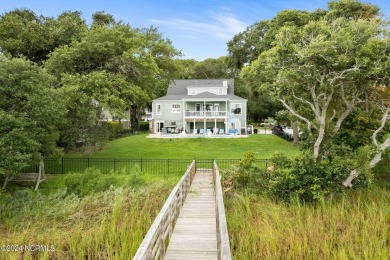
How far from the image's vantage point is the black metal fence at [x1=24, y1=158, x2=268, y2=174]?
17.4 m

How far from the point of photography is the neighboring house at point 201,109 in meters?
37.5

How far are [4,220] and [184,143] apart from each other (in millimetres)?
19397

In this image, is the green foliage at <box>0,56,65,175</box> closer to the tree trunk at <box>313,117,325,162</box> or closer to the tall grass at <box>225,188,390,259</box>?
the tall grass at <box>225,188,390,259</box>

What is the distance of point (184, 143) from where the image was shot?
28438 millimetres

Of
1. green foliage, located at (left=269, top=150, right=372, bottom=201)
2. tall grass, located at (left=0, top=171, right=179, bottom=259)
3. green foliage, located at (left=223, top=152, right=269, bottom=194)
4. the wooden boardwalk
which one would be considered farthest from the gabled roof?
the wooden boardwalk

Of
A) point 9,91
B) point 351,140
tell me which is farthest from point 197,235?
point 9,91

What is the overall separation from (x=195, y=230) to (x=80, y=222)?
355 centimetres

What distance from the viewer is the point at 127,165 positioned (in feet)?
61.5

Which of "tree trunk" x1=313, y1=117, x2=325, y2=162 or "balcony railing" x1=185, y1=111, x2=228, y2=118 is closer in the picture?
"tree trunk" x1=313, y1=117, x2=325, y2=162

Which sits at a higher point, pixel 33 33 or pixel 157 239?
pixel 33 33

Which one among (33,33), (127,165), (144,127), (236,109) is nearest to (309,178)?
(127,165)

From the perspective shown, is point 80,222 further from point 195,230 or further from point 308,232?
point 308,232

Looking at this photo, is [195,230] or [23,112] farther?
[23,112]

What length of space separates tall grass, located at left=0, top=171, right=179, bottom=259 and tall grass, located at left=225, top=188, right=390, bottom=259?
107 inches
